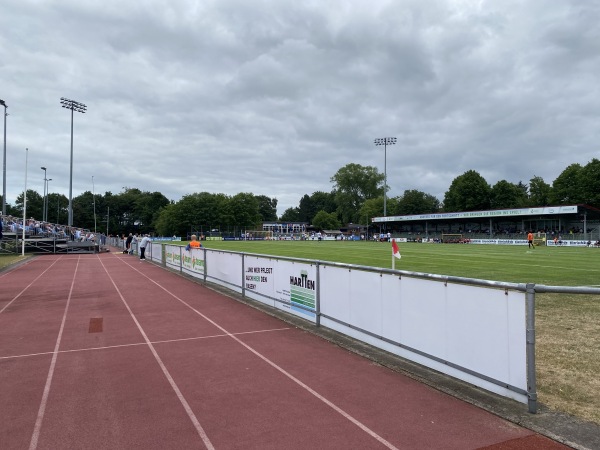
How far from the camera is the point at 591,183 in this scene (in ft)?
245

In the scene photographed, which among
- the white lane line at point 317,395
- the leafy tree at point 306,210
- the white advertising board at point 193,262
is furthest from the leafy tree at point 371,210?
the white lane line at point 317,395

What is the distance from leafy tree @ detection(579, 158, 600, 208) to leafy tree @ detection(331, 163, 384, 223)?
67.0m

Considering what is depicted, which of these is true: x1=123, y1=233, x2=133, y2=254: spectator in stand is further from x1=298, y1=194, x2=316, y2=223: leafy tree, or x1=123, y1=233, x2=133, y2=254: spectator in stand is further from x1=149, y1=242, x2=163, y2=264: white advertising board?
x1=298, y1=194, x2=316, y2=223: leafy tree

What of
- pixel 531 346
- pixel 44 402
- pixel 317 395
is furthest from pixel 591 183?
pixel 44 402

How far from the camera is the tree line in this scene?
83.3m

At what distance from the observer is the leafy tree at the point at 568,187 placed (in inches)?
3068

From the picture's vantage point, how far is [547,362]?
234 inches

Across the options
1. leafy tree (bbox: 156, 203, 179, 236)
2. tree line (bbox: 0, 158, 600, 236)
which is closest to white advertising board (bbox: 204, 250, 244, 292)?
tree line (bbox: 0, 158, 600, 236)

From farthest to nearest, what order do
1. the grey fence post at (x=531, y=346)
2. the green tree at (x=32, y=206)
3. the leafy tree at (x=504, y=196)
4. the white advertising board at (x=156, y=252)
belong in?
1. the green tree at (x=32, y=206)
2. the leafy tree at (x=504, y=196)
3. the white advertising board at (x=156, y=252)
4. the grey fence post at (x=531, y=346)

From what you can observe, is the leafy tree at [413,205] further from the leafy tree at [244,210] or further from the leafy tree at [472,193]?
the leafy tree at [244,210]

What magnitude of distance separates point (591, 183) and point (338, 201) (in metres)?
76.1

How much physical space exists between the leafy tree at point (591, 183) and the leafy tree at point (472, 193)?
19.7 metres

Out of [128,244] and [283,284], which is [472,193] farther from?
[283,284]

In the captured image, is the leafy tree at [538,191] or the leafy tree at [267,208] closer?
the leafy tree at [538,191]
